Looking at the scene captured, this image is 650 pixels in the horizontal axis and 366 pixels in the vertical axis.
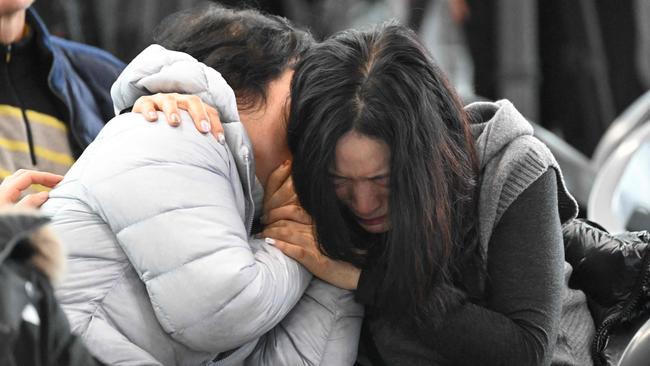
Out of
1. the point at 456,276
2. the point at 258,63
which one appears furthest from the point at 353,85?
the point at 456,276

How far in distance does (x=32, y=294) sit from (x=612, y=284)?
4.16ft

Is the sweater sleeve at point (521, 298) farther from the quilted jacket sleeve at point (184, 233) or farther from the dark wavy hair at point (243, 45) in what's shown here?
the dark wavy hair at point (243, 45)

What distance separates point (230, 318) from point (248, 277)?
76mm

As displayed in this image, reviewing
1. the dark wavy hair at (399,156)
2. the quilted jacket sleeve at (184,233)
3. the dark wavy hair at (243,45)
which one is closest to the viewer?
the quilted jacket sleeve at (184,233)

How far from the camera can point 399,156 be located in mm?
1930

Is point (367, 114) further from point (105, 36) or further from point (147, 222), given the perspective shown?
point (105, 36)

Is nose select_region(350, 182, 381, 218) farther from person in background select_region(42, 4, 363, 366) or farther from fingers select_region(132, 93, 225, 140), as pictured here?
fingers select_region(132, 93, 225, 140)

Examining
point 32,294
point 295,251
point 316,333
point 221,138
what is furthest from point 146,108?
point 32,294

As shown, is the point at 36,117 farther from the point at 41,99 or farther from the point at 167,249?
the point at 167,249

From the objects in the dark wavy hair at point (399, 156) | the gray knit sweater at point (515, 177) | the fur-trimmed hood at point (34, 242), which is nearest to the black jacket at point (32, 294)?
the fur-trimmed hood at point (34, 242)

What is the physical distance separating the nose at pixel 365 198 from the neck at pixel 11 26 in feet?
3.84

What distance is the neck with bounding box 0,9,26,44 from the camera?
2.71m

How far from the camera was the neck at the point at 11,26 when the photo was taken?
8.89 feet

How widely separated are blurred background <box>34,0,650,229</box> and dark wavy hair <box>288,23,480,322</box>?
3.78 metres
